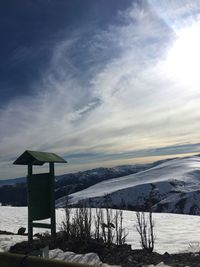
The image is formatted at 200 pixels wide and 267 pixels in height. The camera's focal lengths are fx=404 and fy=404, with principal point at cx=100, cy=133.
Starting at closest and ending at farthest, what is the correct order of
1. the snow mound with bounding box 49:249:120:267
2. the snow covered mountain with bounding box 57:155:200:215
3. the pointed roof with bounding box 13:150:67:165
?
1. the snow mound with bounding box 49:249:120:267
2. the pointed roof with bounding box 13:150:67:165
3. the snow covered mountain with bounding box 57:155:200:215

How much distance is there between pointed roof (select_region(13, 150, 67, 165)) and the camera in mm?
10875

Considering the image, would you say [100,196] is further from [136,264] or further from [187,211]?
[136,264]

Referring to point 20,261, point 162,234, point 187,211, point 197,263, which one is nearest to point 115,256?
point 197,263

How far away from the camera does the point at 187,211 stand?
131 meters

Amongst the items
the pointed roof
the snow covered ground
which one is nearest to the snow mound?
the snow covered ground

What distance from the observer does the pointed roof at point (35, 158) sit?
35.7 ft

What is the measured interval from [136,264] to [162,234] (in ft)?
23.5

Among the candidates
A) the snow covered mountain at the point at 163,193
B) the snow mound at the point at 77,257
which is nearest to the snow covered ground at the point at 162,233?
the snow mound at the point at 77,257

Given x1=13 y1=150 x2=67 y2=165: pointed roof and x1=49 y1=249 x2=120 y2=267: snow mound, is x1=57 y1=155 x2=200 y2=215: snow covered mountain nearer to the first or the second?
x1=13 y1=150 x2=67 y2=165: pointed roof

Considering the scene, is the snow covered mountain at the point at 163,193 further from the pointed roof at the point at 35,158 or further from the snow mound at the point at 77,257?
the snow mound at the point at 77,257

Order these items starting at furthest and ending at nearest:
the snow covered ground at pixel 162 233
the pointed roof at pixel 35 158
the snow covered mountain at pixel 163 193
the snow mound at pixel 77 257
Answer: the snow covered mountain at pixel 163 193 → the snow covered ground at pixel 162 233 → the pointed roof at pixel 35 158 → the snow mound at pixel 77 257

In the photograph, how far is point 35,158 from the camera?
10.8 meters

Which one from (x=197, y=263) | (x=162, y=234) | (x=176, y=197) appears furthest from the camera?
(x=176, y=197)

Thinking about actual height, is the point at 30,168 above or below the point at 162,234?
above
